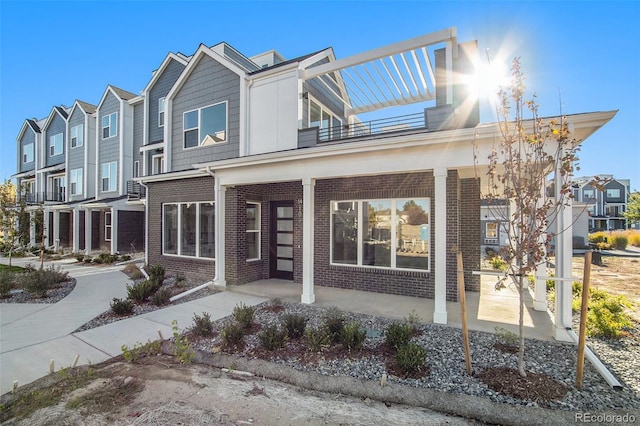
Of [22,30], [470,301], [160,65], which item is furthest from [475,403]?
[160,65]

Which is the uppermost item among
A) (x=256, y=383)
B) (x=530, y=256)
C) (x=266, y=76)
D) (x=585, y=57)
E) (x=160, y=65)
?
(x=160, y=65)

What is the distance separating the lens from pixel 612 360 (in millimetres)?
4246

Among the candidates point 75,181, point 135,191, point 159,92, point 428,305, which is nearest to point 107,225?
point 135,191

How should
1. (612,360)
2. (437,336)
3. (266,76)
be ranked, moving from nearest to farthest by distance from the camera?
(612,360) → (437,336) → (266,76)

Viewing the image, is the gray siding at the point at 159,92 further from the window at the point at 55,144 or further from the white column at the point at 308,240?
the white column at the point at 308,240

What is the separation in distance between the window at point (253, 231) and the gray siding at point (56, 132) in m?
21.9

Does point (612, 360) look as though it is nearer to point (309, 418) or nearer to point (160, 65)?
point (309, 418)

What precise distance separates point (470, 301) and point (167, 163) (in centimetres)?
1151

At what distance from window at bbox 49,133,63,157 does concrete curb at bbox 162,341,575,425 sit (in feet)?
91.0

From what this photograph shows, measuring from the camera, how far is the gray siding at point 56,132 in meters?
23.1

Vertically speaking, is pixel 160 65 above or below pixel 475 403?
above

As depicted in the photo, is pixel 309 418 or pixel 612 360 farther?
pixel 612 360

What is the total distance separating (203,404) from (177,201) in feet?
28.0

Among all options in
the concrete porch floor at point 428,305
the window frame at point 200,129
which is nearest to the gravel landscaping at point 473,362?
the concrete porch floor at point 428,305
